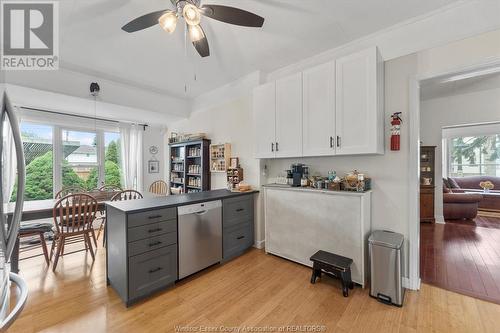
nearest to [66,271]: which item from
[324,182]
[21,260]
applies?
[21,260]

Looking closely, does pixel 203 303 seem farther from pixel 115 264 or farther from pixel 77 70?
pixel 77 70

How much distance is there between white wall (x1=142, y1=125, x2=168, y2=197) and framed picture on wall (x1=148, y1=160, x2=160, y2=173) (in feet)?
0.24

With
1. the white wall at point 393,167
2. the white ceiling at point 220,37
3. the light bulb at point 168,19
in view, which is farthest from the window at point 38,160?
the white wall at point 393,167

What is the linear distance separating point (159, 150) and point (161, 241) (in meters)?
4.13

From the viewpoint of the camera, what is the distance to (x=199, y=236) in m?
2.49

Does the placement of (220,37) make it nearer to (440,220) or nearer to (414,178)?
(414,178)

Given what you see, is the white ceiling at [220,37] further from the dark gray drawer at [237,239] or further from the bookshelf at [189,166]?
the dark gray drawer at [237,239]

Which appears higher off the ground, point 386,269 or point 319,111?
point 319,111

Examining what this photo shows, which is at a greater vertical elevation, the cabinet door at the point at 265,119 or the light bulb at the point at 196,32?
the light bulb at the point at 196,32

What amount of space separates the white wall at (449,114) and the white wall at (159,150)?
630 centimetres

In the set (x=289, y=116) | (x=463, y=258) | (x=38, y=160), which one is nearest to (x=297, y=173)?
(x=289, y=116)

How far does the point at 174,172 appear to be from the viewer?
5.02m

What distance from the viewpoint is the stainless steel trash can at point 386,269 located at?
1939 mm

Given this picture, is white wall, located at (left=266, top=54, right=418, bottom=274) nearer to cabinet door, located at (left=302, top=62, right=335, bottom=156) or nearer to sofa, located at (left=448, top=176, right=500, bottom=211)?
cabinet door, located at (left=302, top=62, right=335, bottom=156)
